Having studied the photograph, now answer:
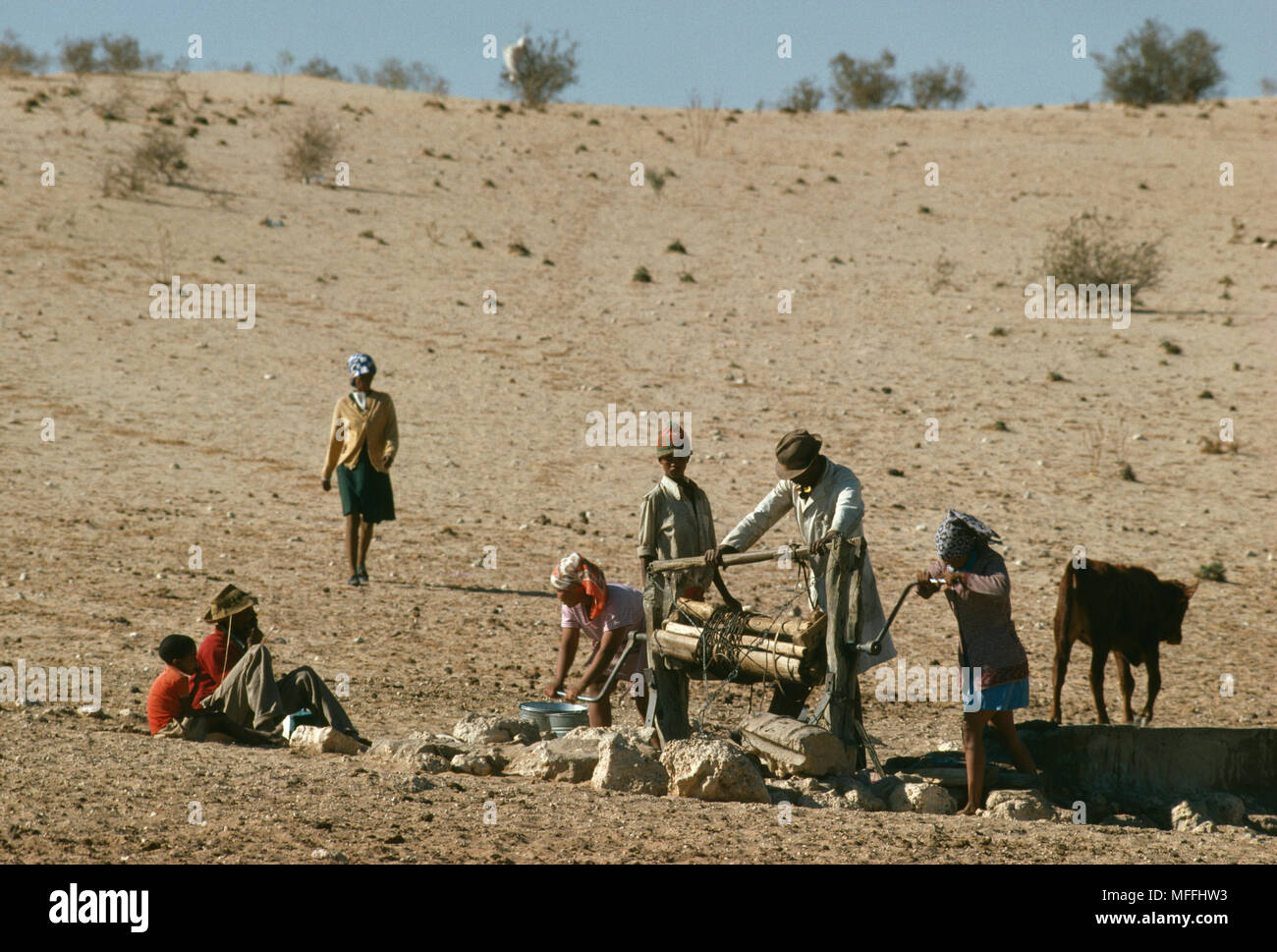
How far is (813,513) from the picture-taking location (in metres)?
6.40

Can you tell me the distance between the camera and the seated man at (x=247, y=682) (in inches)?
259

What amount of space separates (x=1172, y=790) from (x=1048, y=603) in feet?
14.2

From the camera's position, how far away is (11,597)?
9625 mm

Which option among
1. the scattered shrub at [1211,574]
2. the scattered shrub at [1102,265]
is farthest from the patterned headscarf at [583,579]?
the scattered shrub at [1102,265]

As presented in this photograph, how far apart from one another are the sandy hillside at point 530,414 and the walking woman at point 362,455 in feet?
1.62

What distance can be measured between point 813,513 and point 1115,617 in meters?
3.10

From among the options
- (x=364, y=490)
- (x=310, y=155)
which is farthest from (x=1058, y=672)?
(x=310, y=155)

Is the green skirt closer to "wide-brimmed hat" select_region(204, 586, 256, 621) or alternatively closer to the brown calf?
"wide-brimmed hat" select_region(204, 586, 256, 621)

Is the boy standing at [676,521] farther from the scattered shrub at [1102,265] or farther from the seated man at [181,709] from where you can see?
the scattered shrub at [1102,265]

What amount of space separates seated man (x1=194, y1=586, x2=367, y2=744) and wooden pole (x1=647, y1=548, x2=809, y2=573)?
5.78 feet

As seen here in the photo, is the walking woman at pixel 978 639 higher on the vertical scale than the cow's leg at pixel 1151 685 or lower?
higher

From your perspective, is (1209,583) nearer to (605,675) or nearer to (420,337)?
(605,675)

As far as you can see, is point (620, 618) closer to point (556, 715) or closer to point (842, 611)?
point (556, 715)

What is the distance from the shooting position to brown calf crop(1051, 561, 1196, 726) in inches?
330
